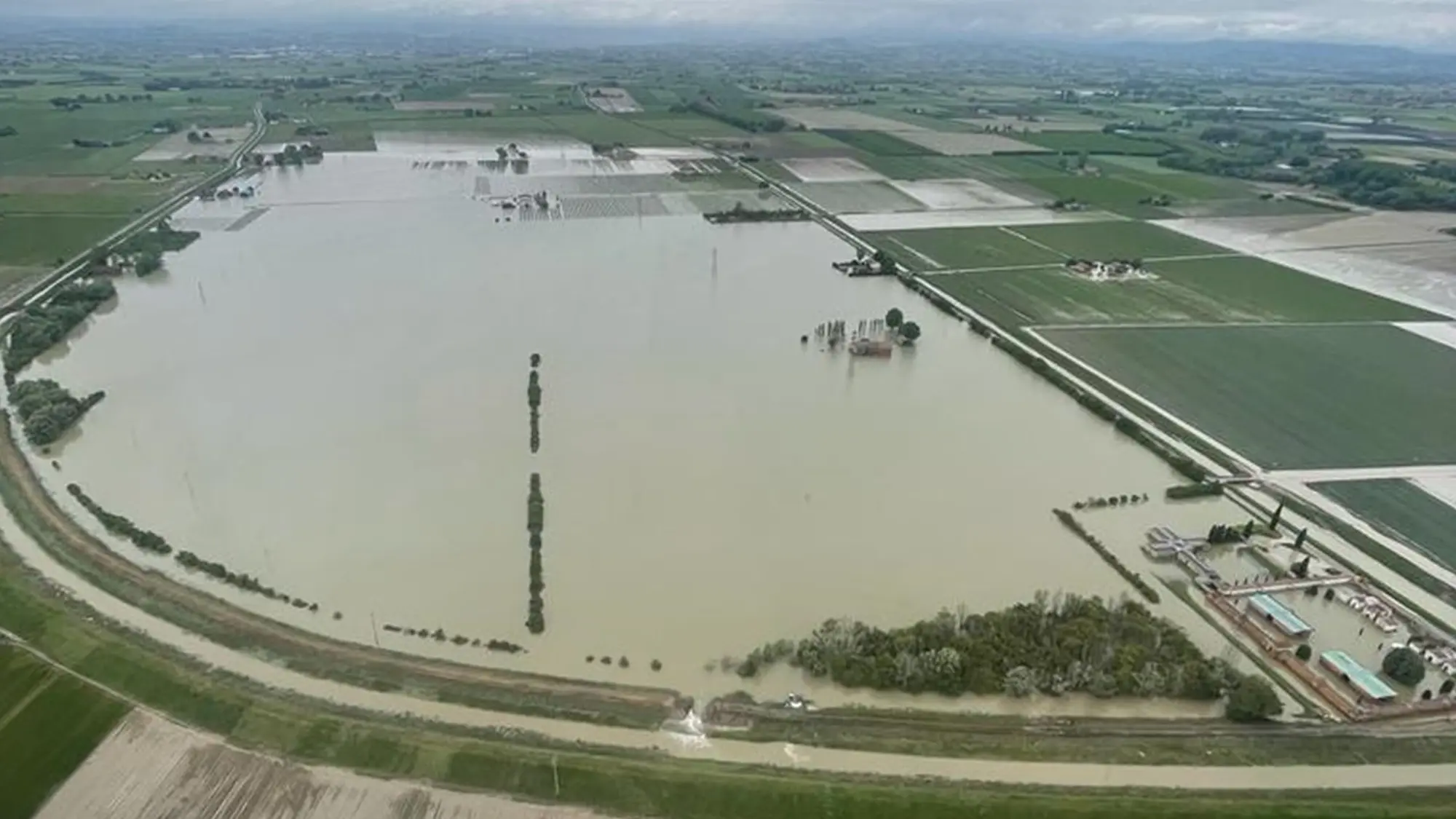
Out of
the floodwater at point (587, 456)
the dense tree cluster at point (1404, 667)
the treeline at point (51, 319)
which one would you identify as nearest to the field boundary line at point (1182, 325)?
the floodwater at point (587, 456)

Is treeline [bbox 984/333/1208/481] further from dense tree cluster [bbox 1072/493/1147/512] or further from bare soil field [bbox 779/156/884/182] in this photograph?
bare soil field [bbox 779/156/884/182]

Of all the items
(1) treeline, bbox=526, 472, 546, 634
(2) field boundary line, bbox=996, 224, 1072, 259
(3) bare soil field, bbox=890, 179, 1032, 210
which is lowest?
(1) treeline, bbox=526, 472, 546, 634

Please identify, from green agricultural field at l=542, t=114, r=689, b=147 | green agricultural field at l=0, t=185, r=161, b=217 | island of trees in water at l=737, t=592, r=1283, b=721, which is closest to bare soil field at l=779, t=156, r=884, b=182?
green agricultural field at l=542, t=114, r=689, b=147

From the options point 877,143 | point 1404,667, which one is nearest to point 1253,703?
point 1404,667

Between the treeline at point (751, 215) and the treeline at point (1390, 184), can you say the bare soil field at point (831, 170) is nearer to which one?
the treeline at point (751, 215)

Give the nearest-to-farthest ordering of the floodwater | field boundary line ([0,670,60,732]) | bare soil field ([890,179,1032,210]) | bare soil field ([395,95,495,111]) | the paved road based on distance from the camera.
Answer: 1. field boundary line ([0,670,60,732])
2. the floodwater
3. the paved road
4. bare soil field ([890,179,1032,210])
5. bare soil field ([395,95,495,111])

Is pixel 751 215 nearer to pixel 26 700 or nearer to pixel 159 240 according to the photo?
pixel 159 240
